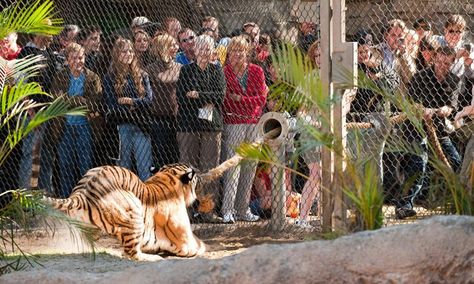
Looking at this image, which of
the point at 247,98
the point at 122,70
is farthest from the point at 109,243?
the point at 247,98

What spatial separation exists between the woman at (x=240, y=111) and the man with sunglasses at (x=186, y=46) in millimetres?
448

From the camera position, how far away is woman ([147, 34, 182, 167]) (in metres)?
10.2

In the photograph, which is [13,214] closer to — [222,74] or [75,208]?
[75,208]

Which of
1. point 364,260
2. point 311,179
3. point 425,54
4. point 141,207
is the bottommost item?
point 364,260

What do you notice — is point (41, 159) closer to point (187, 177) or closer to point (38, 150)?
point (38, 150)

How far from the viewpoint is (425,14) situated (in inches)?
412

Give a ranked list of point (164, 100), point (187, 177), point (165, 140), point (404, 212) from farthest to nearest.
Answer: point (165, 140)
point (164, 100)
point (187, 177)
point (404, 212)

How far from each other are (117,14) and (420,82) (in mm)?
3592

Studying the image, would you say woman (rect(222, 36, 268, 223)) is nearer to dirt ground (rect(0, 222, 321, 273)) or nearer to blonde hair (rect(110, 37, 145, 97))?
dirt ground (rect(0, 222, 321, 273))

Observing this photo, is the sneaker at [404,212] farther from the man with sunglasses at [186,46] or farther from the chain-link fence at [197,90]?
the man with sunglasses at [186,46]

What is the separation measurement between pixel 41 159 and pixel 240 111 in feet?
6.75

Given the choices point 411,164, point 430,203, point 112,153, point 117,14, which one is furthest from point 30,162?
point 430,203

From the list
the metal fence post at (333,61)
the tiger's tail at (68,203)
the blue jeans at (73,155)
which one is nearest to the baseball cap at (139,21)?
the blue jeans at (73,155)

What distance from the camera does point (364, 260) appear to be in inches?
193
